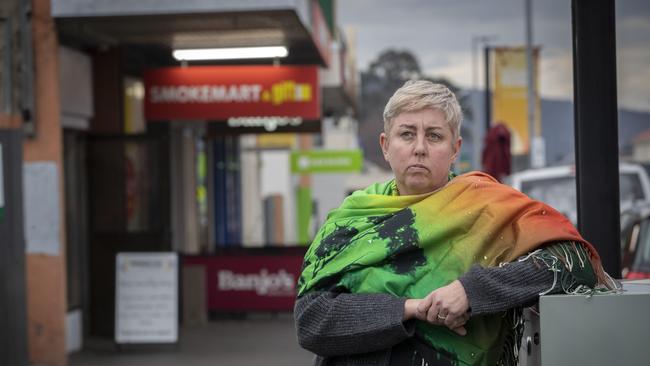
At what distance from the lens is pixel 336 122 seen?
84.9 feet

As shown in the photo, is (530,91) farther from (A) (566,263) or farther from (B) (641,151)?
(A) (566,263)

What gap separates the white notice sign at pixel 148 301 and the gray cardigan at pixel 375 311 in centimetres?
881

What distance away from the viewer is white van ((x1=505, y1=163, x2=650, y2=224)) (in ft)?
49.3

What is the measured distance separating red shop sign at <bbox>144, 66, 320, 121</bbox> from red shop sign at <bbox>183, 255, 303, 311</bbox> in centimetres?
319

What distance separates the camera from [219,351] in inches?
472

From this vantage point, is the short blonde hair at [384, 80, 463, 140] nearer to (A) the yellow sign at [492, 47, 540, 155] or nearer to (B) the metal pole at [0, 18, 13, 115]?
(B) the metal pole at [0, 18, 13, 115]

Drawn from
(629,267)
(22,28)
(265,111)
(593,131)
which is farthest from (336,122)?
(593,131)

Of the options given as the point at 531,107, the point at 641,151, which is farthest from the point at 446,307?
the point at 531,107

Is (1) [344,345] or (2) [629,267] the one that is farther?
(2) [629,267]

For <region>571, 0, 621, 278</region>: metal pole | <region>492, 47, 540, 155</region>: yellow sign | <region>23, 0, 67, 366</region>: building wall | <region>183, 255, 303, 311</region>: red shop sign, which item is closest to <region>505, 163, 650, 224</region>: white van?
<region>183, 255, 303, 311</region>: red shop sign

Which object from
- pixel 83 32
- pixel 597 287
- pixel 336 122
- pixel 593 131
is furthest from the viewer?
pixel 336 122

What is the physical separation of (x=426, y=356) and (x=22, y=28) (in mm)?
8274

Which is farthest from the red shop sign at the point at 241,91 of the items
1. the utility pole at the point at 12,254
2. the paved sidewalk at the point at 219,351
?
the utility pole at the point at 12,254

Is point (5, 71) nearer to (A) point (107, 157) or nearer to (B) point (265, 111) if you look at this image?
(A) point (107, 157)
